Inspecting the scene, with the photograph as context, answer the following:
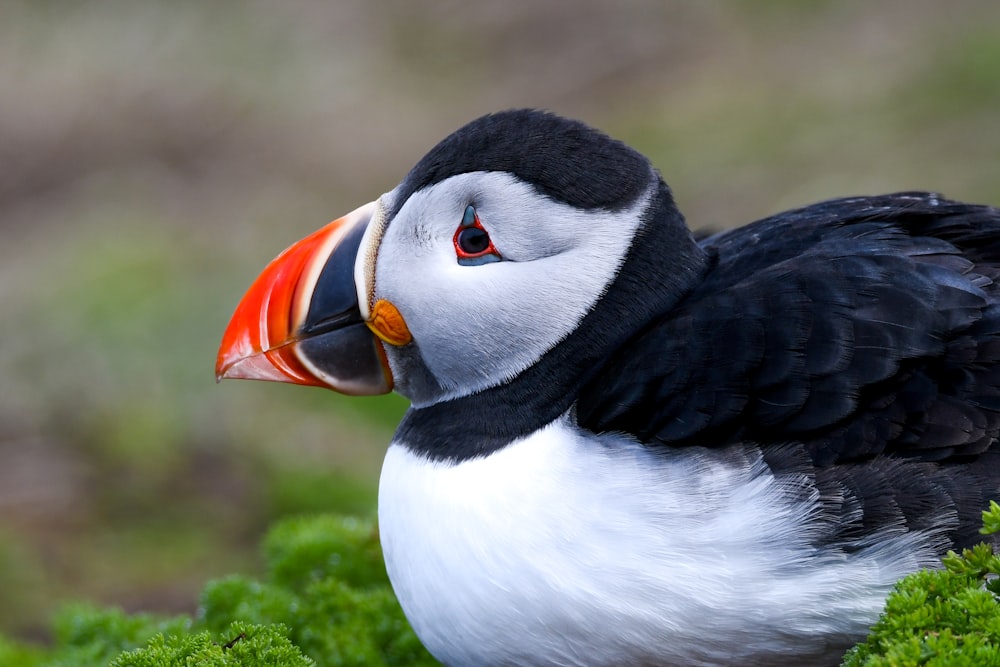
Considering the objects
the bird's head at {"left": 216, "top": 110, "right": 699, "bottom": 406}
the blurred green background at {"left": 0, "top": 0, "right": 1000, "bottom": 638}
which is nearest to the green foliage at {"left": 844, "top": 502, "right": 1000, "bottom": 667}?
the bird's head at {"left": 216, "top": 110, "right": 699, "bottom": 406}

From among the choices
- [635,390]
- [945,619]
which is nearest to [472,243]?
[635,390]

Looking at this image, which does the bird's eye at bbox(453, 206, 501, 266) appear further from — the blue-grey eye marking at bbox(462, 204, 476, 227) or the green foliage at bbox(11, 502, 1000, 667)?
the green foliage at bbox(11, 502, 1000, 667)

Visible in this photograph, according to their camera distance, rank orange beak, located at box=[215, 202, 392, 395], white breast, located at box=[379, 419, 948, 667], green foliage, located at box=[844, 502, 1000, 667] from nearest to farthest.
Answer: green foliage, located at box=[844, 502, 1000, 667] → white breast, located at box=[379, 419, 948, 667] → orange beak, located at box=[215, 202, 392, 395]

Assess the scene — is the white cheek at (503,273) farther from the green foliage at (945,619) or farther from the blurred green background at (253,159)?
the blurred green background at (253,159)

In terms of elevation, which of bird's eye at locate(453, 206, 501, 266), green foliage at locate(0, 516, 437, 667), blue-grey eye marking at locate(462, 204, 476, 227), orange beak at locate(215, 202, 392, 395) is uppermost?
blue-grey eye marking at locate(462, 204, 476, 227)

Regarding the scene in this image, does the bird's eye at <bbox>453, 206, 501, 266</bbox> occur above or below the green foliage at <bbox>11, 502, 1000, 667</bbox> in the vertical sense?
above

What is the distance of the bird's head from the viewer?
3527 mm

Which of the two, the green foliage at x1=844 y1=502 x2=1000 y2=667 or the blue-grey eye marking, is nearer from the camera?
the green foliage at x1=844 y1=502 x2=1000 y2=667

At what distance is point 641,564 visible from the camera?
3172 millimetres

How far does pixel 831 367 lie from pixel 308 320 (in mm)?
1512

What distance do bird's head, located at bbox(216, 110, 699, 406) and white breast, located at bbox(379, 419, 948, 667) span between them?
15.2 inches

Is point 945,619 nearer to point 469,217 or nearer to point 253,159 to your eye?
point 469,217

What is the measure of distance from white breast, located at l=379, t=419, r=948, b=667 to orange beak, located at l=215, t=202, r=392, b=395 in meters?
0.61

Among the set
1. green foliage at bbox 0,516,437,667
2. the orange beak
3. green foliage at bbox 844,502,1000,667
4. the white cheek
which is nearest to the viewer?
green foliage at bbox 844,502,1000,667
